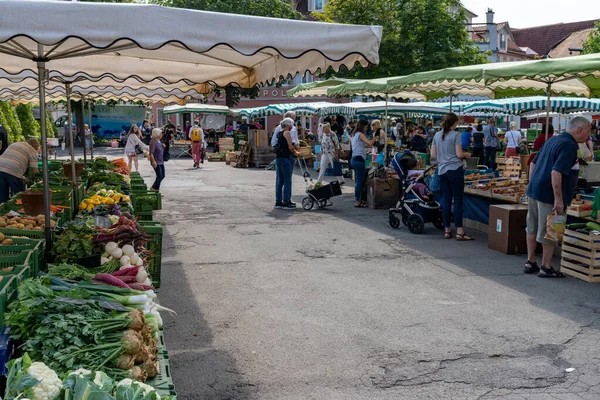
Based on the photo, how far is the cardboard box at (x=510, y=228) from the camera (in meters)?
9.68

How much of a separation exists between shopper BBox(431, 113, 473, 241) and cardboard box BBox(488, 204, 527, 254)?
74cm

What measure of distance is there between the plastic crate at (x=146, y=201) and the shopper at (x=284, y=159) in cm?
383

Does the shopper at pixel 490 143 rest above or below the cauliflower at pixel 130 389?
above

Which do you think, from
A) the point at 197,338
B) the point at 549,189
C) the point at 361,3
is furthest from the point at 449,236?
the point at 361,3

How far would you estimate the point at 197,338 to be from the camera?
6129 mm

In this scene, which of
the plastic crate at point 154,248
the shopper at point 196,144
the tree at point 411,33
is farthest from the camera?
the tree at point 411,33

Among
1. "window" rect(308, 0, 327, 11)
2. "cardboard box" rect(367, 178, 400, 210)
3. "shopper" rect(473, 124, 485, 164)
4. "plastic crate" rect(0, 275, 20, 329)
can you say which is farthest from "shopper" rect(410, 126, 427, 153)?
"window" rect(308, 0, 327, 11)

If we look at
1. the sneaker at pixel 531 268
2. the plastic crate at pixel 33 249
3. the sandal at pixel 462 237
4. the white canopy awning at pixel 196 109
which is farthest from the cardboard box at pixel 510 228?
the white canopy awning at pixel 196 109

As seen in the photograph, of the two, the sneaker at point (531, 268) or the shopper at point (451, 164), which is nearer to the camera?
the sneaker at point (531, 268)

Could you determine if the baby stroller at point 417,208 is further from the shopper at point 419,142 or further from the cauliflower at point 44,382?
the shopper at point 419,142

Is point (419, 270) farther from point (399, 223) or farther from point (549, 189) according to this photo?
point (399, 223)

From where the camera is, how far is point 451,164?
10.6 meters

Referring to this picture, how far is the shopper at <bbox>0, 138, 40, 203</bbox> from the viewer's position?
10.6 meters

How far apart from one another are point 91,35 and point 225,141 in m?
29.7
